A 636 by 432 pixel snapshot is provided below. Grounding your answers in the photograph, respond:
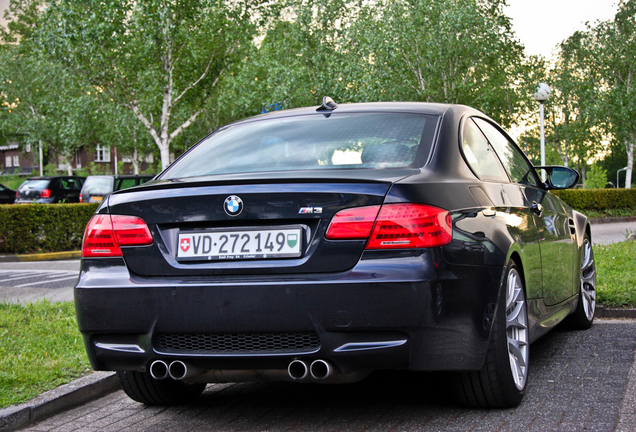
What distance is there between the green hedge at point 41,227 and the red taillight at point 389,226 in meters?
16.0

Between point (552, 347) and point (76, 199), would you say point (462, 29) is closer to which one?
point (76, 199)

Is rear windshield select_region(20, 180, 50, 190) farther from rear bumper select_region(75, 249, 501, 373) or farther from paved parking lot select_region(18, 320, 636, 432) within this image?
rear bumper select_region(75, 249, 501, 373)

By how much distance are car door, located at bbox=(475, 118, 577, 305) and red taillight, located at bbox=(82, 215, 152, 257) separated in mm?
2158

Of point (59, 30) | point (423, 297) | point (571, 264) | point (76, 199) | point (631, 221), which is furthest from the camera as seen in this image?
point (76, 199)

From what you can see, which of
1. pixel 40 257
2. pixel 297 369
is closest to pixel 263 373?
pixel 297 369

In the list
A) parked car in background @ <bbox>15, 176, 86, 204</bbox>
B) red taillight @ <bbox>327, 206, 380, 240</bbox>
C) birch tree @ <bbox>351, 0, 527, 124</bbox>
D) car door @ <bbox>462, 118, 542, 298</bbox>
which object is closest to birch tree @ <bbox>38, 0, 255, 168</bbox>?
parked car in background @ <bbox>15, 176, 86, 204</bbox>

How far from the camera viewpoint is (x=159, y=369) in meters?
3.53

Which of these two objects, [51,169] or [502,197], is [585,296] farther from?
[51,169]

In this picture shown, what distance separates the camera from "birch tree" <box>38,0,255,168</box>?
27303mm

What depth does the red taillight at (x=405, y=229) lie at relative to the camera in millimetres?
3230

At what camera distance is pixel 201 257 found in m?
3.44

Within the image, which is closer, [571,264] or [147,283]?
[147,283]

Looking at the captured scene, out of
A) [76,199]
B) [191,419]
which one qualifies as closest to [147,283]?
[191,419]

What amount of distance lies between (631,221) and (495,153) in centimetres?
2328
